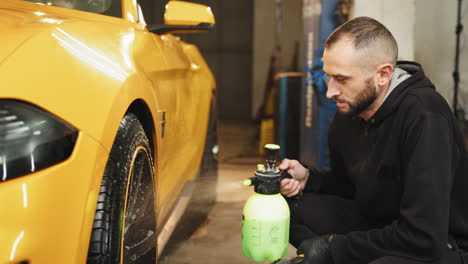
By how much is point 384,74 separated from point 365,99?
0.36ft

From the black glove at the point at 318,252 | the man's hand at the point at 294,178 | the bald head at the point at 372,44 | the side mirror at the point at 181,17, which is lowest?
the black glove at the point at 318,252

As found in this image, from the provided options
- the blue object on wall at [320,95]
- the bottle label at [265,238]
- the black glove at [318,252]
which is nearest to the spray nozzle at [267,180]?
the bottle label at [265,238]

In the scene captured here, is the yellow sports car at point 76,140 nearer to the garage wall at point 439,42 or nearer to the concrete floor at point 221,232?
the concrete floor at point 221,232

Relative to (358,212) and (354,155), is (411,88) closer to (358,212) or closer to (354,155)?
(354,155)

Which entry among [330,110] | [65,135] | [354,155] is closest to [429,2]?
[330,110]

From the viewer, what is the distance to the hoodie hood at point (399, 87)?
1.87 meters

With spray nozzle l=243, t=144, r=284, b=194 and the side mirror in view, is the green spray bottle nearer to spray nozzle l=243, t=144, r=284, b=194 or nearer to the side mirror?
spray nozzle l=243, t=144, r=284, b=194

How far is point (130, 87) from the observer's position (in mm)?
1662

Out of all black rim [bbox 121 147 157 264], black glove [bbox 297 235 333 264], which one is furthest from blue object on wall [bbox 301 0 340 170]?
black rim [bbox 121 147 157 264]

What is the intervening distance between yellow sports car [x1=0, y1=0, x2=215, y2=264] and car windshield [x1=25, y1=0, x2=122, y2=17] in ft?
0.91

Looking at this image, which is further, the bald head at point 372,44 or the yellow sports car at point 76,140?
the bald head at point 372,44

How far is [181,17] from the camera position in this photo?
8.49 ft

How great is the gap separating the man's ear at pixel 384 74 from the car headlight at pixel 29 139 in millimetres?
1073

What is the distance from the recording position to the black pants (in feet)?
7.49
